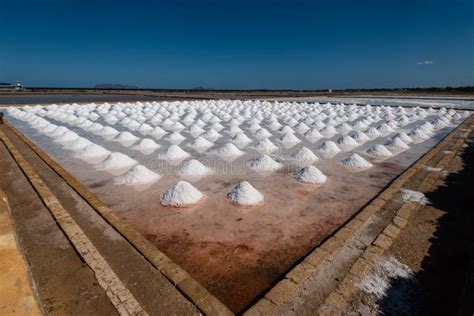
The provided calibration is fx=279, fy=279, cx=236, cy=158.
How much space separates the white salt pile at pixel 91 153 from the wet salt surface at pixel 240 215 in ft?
0.76

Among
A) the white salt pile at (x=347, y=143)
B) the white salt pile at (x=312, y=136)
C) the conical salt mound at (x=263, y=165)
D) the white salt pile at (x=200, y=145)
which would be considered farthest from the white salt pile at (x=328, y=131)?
the conical salt mound at (x=263, y=165)

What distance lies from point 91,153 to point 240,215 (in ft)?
15.0

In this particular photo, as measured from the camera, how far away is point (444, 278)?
247cm

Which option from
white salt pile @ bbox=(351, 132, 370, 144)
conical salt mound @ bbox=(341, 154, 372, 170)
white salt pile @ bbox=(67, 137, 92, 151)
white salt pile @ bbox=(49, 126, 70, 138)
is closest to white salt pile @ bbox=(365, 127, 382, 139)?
white salt pile @ bbox=(351, 132, 370, 144)

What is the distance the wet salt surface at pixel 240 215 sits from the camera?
8.63 ft

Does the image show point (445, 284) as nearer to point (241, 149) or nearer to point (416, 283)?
point (416, 283)

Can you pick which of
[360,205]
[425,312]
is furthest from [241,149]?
[425,312]

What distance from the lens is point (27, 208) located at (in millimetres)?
3639

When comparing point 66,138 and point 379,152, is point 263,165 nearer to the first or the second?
point 379,152

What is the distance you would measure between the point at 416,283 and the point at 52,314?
2899 mm

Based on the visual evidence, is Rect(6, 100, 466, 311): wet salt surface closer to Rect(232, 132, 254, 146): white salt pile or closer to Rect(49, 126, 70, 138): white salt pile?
Rect(232, 132, 254, 146): white salt pile

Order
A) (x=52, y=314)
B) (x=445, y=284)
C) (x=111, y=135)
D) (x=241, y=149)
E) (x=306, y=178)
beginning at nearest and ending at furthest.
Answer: (x=52, y=314) < (x=445, y=284) < (x=306, y=178) < (x=241, y=149) < (x=111, y=135)

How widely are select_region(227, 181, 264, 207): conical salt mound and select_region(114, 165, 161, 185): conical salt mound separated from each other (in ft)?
5.39

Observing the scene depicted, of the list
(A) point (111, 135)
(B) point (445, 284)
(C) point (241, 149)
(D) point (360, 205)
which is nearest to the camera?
(B) point (445, 284)
